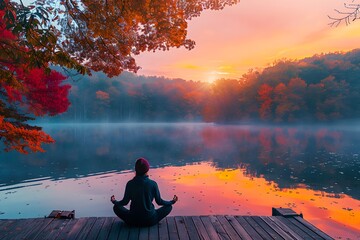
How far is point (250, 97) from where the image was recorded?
86125 mm

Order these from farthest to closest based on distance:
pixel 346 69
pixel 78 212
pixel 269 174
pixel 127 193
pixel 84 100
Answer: pixel 84 100
pixel 346 69
pixel 269 174
pixel 78 212
pixel 127 193

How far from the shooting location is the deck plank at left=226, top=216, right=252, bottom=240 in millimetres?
5816

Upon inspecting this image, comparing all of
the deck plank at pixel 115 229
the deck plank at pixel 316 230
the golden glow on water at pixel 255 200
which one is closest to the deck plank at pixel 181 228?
the deck plank at pixel 115 229

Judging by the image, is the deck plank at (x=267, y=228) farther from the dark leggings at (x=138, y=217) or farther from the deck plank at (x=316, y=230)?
the dark leggings at (x=138, y=217)

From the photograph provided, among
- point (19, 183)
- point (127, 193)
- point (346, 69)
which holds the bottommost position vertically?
point (19, 183)

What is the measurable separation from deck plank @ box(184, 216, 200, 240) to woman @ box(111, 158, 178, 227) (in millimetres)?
604

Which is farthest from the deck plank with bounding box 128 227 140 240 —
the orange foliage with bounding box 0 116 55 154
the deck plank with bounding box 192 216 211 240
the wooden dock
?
the orange foliage with bounding box 0 116 55 154

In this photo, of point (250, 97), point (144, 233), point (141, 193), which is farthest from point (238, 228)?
point (250, 97)

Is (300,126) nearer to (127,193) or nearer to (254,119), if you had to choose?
(254,119)

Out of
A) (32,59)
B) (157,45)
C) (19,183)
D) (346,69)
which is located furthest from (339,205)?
(346,69)

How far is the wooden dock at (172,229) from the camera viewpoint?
5.76 meters

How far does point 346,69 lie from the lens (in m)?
75.3

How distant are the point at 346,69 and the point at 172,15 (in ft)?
266

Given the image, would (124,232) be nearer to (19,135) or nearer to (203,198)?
(19,135)
